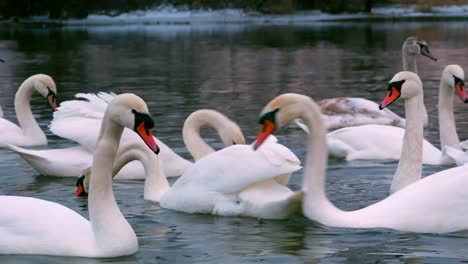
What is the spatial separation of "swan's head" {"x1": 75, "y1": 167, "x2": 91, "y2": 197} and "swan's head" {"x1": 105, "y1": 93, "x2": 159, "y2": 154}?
2472 mm

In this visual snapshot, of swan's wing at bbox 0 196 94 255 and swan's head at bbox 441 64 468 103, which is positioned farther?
swan's head at bbox 441 64 468 103

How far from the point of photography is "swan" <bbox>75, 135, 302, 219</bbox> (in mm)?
7820

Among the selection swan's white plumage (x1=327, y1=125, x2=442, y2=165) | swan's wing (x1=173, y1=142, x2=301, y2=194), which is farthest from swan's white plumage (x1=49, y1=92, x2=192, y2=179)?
swan's wing (x1=173, y1=142, x2=301, y2=194)

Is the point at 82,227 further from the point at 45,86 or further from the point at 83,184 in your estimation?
the point at 45,86

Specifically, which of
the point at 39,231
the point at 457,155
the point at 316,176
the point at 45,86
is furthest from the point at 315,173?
the point at 45,86

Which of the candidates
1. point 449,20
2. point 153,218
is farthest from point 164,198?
point 449,20

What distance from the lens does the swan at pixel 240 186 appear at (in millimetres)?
7820

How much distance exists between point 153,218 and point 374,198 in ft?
5.58

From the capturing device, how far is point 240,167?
7922 mm

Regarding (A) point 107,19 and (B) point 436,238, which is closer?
(B) point 436,238

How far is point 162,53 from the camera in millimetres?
34062

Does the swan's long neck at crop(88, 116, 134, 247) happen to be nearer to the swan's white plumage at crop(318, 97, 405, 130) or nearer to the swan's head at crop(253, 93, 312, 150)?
the swan's head at crop(253, 93, 312, 150)

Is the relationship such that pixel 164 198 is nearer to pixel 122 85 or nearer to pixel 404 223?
pixel 404 223

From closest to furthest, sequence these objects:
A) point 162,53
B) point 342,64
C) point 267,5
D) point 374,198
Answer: point 374,198
point 342,64
point 162,53
point 267,5
